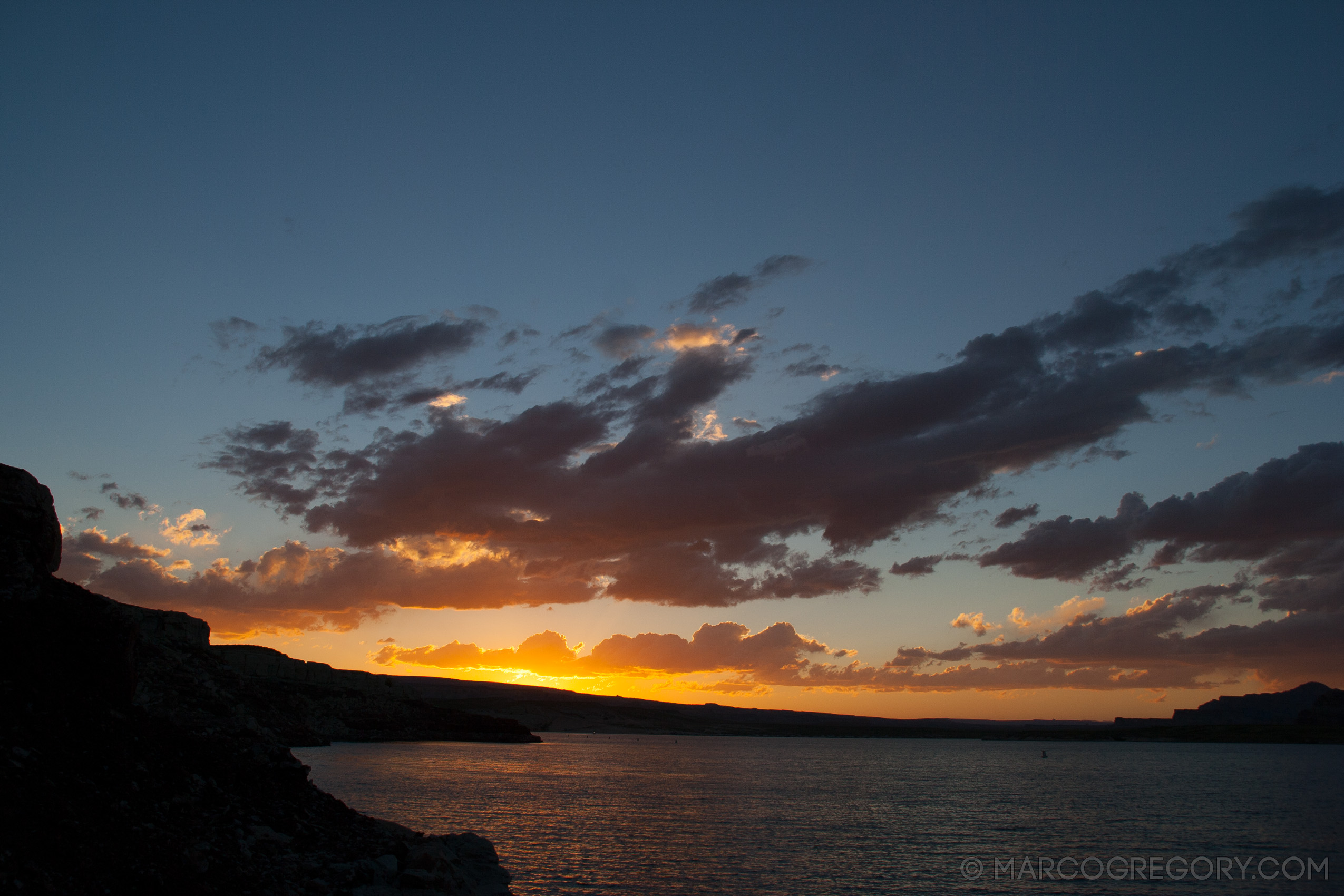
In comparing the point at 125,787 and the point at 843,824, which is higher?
the point at 125,787

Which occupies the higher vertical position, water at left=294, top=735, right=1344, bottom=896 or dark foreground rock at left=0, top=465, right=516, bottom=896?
dark foreground rock at left=0, top=465, right=516, bottom=896

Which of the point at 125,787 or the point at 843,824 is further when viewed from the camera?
the point at 843,824

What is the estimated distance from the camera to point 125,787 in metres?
23.7

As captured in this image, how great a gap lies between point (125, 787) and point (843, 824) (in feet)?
169

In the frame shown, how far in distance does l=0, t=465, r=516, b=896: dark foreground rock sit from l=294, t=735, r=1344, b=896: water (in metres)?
11.6

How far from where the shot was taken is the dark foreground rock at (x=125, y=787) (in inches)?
783

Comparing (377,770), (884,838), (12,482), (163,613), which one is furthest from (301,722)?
(12,482)

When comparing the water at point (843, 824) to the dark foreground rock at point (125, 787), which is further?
the water at point (843, 824)

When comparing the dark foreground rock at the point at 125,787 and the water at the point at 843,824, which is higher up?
the dark foreground rock at the point at 125,787

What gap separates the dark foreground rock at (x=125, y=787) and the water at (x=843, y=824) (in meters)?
11.6

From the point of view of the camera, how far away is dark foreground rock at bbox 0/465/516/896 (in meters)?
19.9

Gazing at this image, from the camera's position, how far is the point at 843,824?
60781 millimetres

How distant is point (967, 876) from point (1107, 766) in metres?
149

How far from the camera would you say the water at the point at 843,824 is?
40.0m
